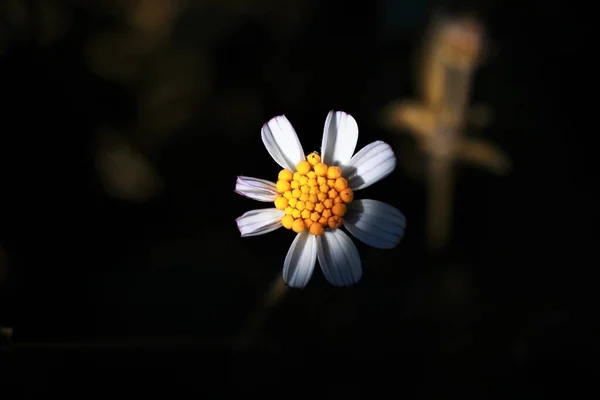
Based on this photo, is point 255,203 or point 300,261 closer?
point 300,261

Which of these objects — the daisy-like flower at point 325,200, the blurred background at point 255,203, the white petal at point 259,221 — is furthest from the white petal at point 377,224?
the blurred background at point 255,203

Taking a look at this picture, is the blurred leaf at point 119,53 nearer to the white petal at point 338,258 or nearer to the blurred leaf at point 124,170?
the blurred leaf at point 124,170

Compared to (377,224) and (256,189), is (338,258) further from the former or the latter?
(256,189)

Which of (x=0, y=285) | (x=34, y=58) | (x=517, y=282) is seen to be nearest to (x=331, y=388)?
(x=517, y=282)

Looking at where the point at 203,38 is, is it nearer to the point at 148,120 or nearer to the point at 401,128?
the point at 148,120

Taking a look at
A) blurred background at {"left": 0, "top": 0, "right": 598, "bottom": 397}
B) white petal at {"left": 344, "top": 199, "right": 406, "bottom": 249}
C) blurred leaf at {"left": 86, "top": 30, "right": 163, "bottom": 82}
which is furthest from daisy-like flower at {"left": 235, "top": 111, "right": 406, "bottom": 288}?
blurred leaf at {"left": 86, "top": 30, "right": 163, "bottom": 82}

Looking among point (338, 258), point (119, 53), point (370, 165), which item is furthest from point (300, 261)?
point (119, 53)

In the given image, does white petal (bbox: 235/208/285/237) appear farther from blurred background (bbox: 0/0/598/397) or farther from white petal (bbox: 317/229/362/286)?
blurred background (bbox: 0/0/598/397)
